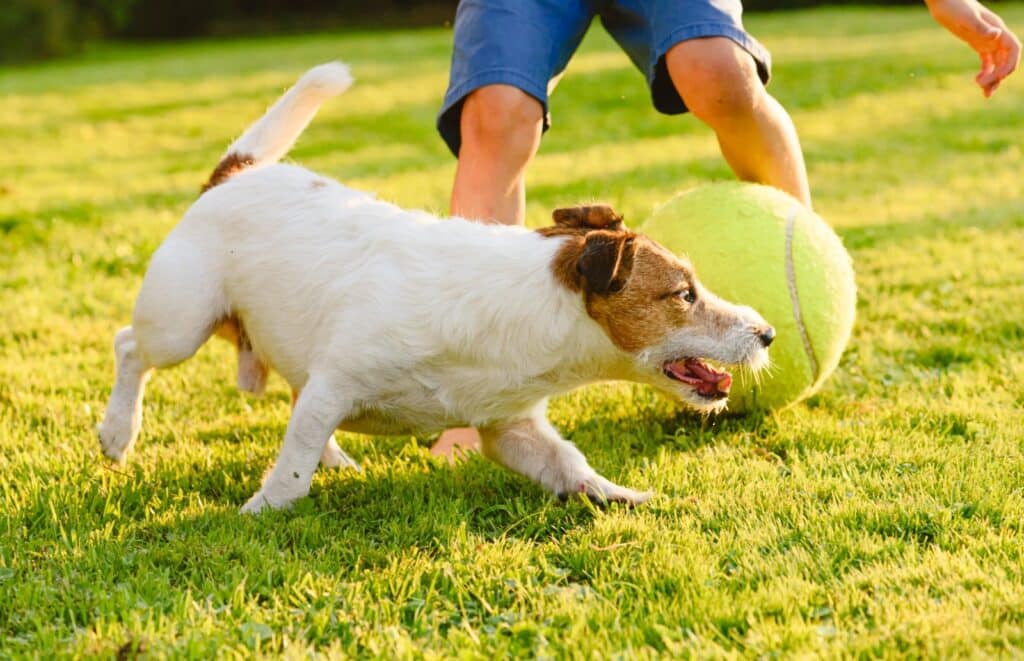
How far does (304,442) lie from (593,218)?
1160mm

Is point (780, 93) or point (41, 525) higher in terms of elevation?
point (41, 525)

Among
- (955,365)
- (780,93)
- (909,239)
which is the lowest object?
(780,93)

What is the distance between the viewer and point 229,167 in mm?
4664

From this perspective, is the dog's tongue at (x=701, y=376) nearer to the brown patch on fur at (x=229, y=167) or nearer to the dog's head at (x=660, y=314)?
the dog's head at (x=660, y=314)

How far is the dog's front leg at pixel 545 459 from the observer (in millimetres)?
3812

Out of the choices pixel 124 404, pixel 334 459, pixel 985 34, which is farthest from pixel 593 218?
pixel 124 404

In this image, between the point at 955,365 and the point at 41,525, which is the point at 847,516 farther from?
the point at 41,525

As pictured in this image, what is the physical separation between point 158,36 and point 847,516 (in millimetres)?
36598

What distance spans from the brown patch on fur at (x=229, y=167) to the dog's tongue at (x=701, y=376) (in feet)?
6.26

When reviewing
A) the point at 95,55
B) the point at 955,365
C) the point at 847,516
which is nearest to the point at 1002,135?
the point at 955,365

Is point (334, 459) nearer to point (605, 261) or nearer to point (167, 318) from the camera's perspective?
point (167, 318)

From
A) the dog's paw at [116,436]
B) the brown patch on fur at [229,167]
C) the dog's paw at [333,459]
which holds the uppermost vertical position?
the brown patch on fur at [229,167]

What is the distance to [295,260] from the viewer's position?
13.5 ft

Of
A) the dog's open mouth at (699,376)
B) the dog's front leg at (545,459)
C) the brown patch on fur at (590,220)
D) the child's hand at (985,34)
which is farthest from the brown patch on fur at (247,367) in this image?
the child's hand at (985,34)
